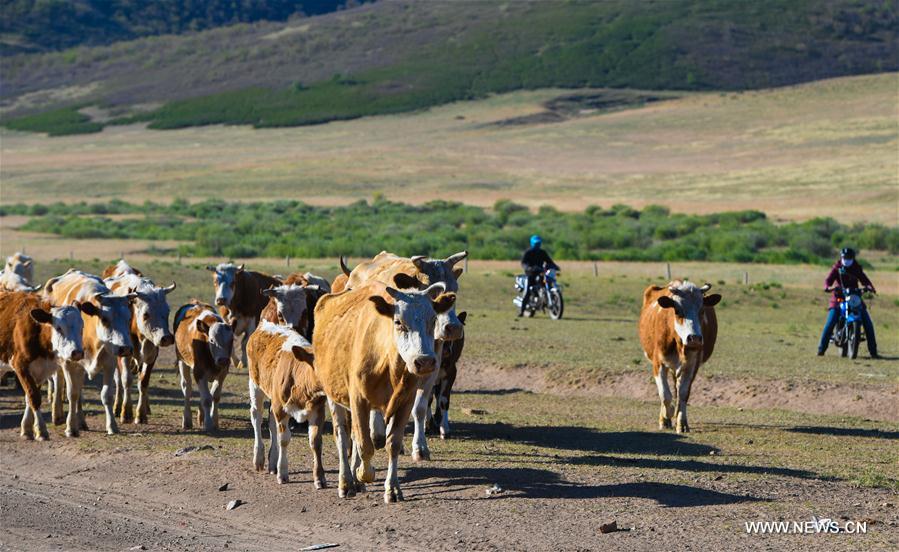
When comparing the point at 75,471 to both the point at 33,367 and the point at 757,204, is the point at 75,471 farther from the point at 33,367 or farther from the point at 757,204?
the point at 757,204

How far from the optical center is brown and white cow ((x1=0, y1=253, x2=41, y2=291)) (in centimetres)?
2027

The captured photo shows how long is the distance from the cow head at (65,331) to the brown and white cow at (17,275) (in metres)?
3.70

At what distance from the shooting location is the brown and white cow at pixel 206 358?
16.0 meters

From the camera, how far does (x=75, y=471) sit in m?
14.3

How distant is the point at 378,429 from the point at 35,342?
5.88 m

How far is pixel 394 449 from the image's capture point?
39.2 feet

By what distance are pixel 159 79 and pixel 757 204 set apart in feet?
349

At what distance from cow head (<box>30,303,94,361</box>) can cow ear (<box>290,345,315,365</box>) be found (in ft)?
12.6

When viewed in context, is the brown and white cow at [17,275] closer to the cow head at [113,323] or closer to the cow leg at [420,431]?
the cow head at [113,323]

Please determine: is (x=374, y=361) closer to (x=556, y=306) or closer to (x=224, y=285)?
(x=224, y=285)

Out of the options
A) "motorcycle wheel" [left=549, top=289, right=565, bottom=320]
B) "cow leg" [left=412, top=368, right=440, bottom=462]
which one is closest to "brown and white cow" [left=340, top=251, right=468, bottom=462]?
"cow leg" [left=412, top=368, right=440, bottom=462]

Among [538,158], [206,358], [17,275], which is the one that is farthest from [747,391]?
[538,158]

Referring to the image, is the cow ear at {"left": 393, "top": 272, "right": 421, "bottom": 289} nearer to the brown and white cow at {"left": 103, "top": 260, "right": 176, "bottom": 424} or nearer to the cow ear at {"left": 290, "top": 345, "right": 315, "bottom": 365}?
the cow ear at {"left": 290, "top": 345, "right": 315, "bottom": 365}

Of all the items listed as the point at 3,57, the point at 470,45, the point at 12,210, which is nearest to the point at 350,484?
the point at 12,210
